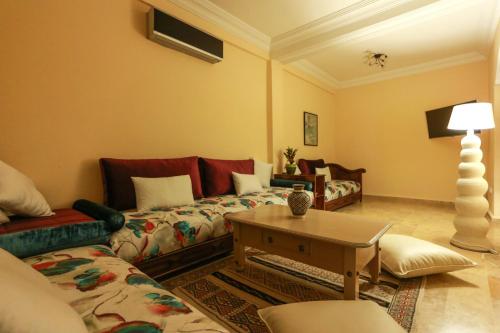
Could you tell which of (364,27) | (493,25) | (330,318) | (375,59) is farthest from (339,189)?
(330,318)

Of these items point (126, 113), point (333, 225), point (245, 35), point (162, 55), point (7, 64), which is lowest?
point (333, 225)

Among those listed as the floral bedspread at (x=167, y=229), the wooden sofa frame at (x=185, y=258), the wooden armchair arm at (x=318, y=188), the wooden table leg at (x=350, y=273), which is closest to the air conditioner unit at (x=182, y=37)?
the floral bedspread at (x=167, y=229)

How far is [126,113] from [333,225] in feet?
7.03

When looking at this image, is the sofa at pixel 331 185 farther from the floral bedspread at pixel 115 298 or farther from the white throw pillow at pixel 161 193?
the floral bedspread at pixel 115 298

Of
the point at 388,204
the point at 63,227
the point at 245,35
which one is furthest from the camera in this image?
the point at 388,204

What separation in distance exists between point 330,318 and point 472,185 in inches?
98.0

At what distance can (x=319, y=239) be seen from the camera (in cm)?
146

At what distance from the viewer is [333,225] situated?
168 centimetres

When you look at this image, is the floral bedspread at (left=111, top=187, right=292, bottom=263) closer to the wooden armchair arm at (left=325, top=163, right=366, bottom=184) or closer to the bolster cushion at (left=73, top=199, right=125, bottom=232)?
the bolster cushion at (left=73, top=199, right=125, bottom=232)

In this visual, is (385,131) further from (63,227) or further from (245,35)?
(63,227)

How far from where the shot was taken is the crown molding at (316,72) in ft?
15.3

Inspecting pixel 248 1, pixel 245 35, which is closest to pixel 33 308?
pixel 248 1

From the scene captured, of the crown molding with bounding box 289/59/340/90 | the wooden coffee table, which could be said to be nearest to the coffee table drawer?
the wooden coffee table

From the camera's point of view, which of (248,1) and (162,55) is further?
(248,1)
